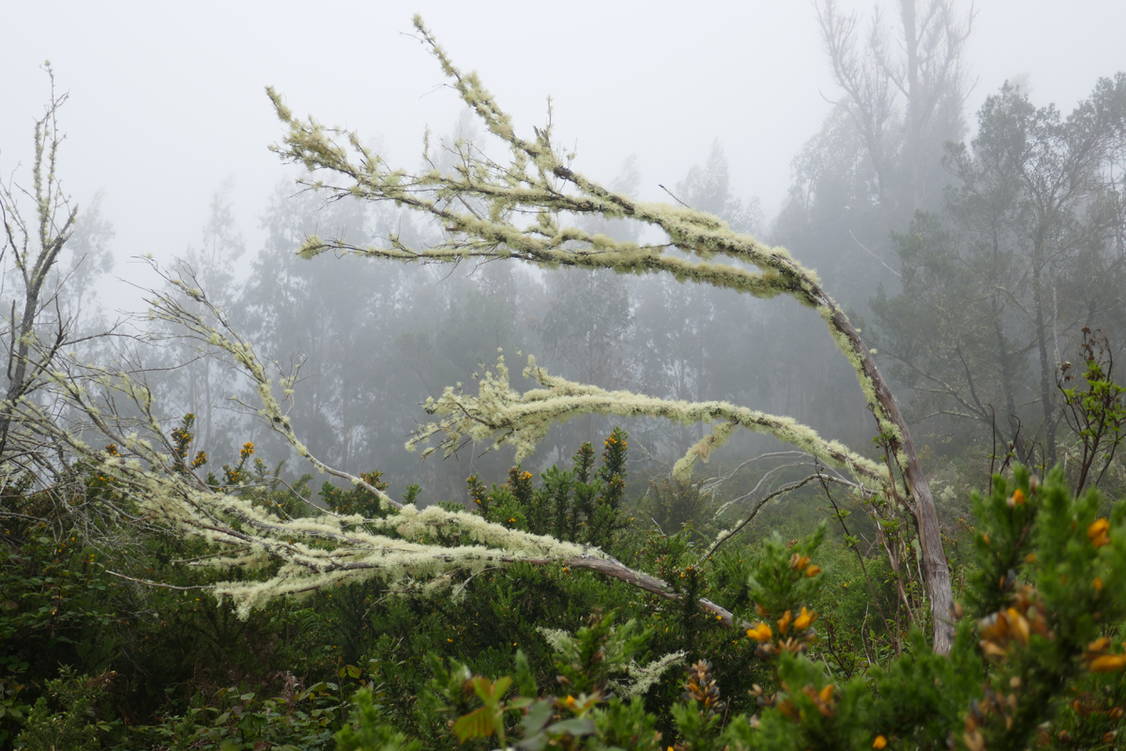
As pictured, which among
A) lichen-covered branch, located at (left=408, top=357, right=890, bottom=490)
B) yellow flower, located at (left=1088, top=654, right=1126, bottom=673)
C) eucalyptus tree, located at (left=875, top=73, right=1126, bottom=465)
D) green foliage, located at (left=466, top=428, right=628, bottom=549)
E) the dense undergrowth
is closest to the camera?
yellow flower, located at (left=1088, top=654, right=1126, bottom=673)

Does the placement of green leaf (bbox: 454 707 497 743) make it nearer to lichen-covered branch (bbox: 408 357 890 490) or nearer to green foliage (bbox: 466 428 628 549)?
lichen-covered branch (bbox: 408 357 890 490)

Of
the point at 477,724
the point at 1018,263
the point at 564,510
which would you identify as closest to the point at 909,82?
the point at 1018,263

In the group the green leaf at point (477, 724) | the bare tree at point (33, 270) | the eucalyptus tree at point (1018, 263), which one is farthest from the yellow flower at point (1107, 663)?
the eucalyptus tree at point (1018, 263)

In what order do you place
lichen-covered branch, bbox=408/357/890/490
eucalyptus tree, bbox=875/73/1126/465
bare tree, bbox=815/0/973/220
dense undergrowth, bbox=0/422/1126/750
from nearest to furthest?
dense undergrowth, bbox=0/422/1126/750, lichen-covered branch, bbox=408/357/890/490, eucalyptus tree, bbox=875/73/1126/465, bare tree, bbox=815/0/973/220

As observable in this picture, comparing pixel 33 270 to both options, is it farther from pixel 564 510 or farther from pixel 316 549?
pixel 564 510

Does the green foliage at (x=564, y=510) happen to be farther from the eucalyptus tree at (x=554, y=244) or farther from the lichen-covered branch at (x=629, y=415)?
the eucalyptus tree at (x=554, y=244)

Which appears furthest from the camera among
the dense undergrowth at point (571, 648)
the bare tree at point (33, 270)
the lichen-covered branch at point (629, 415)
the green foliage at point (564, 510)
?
the green foliage at point (564, 510)

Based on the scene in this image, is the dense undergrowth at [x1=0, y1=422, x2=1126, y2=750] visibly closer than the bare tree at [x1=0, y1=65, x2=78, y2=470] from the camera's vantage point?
Yes

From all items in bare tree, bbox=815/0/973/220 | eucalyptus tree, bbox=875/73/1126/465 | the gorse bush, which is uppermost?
bare tree, bbox=815/0/973/220

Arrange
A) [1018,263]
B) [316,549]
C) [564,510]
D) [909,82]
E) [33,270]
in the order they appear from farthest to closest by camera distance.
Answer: [909,82] → [1018,263] → [564,510] → [33,270] → [316,549]

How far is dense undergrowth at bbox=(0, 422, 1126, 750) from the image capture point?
65 centimetres

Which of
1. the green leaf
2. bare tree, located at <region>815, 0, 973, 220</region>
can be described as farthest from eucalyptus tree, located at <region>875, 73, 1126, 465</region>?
the green leaf

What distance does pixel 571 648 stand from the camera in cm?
99

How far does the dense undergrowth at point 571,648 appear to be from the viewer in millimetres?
651
